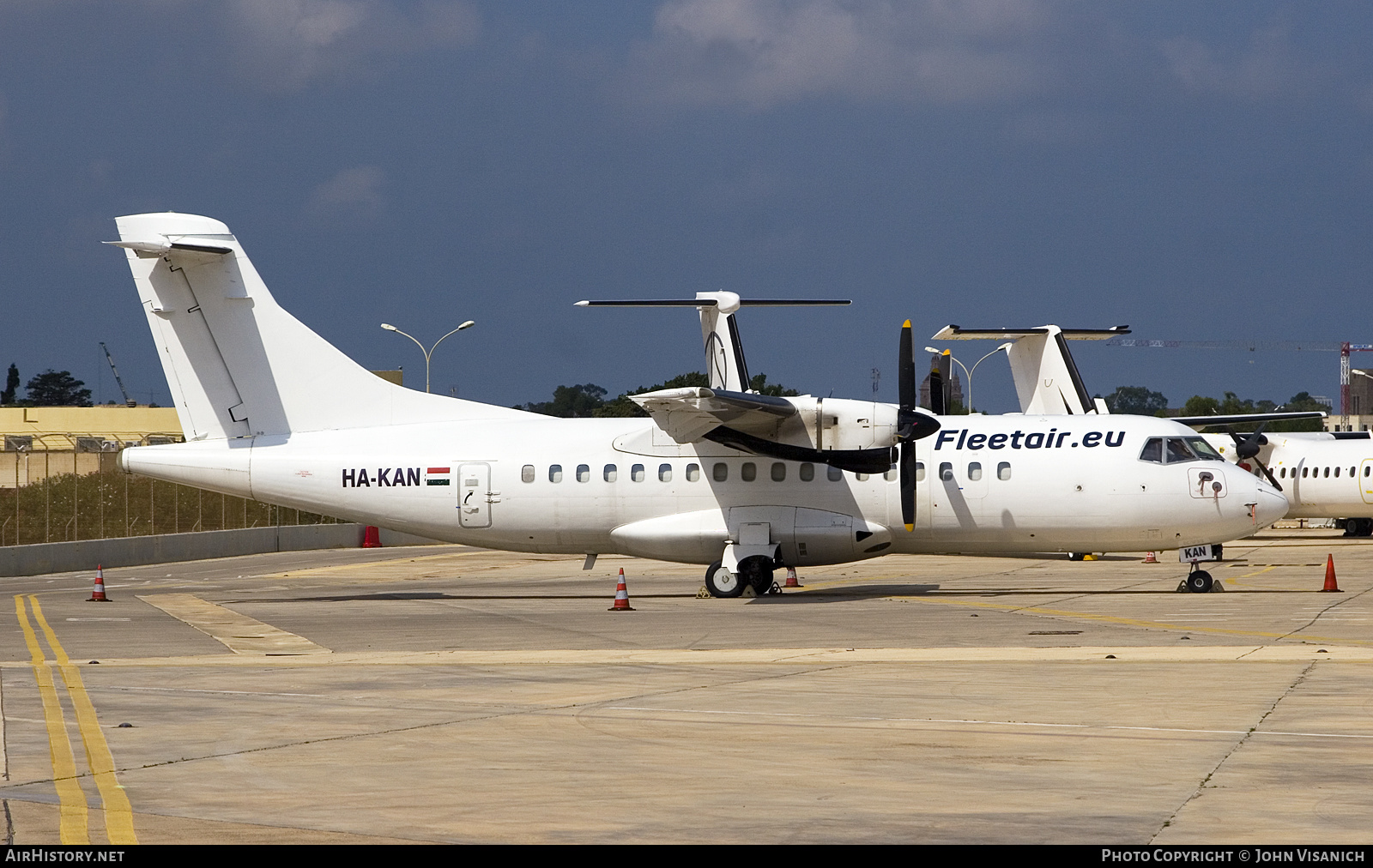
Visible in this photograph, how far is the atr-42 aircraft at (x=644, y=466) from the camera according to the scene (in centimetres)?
2534

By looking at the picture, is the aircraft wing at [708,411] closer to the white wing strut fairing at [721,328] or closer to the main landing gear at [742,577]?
the main landing gear at [742,577]

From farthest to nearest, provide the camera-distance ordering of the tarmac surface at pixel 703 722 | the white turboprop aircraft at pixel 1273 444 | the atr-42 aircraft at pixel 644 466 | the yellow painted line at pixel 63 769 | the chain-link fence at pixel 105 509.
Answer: the white turboprop aircraft at pixel 1273 444, the chain-link fence at pixel 105 509, the atr-42 aircraft at pixel 644 466, the tarmac surface at pixel 703 722, the yellow painted line at pixel 63 769

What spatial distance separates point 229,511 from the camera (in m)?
52.6

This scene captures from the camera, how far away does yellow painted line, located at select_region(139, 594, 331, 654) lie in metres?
18.9

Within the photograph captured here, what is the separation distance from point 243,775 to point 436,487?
1686cm

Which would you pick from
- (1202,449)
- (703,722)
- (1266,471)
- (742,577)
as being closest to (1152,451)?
(1202,449)

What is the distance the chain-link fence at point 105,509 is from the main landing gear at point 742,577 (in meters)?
20.8

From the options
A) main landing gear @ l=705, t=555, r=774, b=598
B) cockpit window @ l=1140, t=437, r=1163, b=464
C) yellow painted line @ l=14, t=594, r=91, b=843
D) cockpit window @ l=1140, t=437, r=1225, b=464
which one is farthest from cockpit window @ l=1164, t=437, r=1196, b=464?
yellow painted line @ l=14, t=594, r=91, b=843

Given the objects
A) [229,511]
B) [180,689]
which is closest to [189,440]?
[180,689]

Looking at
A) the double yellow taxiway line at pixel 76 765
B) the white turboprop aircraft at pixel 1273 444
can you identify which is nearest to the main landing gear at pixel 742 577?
the double yellow taxiway line at pixel 76 765

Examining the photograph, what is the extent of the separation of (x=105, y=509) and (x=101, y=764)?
3960cm

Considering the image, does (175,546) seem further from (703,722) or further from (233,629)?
(703,722)

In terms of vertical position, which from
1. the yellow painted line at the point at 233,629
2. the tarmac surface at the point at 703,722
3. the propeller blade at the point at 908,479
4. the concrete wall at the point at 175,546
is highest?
the propeller blade at the point at 908,479

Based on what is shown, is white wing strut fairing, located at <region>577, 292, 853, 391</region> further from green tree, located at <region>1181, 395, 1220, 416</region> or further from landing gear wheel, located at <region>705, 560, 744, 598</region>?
green tree, located at <region>1181, 395, 1220, 416</region>
